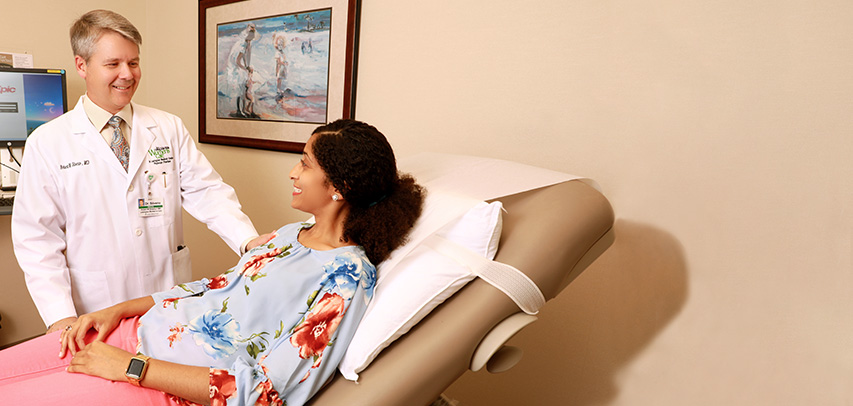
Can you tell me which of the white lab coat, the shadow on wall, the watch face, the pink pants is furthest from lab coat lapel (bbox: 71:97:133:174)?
the shadow on wall

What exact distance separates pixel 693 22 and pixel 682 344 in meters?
0.89

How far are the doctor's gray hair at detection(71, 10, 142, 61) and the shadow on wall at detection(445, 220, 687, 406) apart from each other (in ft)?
5.32

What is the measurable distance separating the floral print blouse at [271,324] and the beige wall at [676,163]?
83cm

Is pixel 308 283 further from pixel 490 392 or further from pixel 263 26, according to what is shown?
pixel 263 26

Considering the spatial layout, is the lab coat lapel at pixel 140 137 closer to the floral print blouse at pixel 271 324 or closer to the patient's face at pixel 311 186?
the floral print blouse at pixel 271 324

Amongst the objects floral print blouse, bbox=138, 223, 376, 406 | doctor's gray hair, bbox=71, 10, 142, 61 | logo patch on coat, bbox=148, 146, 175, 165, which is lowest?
floral print blouse, bbox=138, 223, 376, 406

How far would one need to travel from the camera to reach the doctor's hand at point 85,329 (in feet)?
3.84

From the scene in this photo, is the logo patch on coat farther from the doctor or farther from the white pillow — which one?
the white pillow

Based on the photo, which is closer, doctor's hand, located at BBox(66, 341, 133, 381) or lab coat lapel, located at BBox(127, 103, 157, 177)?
doctor's hand, located at BBox(66, 341, 133, 381)

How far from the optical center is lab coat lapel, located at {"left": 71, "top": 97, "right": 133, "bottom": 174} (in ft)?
5.23

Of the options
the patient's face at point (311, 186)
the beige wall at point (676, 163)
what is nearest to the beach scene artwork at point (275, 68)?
the beige wall at point (676, 163)

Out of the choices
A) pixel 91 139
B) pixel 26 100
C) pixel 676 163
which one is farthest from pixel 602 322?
pixel 26 100

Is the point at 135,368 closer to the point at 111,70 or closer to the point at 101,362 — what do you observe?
the point at 101,362

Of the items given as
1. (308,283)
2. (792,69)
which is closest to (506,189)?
(308,283)
